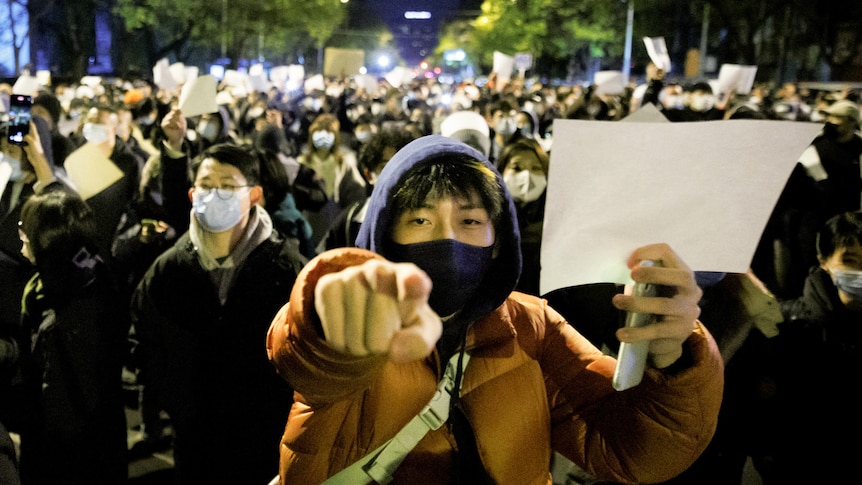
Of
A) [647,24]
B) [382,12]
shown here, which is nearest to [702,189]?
[647,24]

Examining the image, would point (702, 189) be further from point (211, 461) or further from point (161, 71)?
point (161, 71)

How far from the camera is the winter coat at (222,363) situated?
10.5ft

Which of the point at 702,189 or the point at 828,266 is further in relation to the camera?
the point at 828,266

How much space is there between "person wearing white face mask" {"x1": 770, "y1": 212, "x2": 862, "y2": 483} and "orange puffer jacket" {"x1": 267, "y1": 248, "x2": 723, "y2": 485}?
1.63m

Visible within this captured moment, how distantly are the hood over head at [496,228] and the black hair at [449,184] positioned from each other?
11 mm

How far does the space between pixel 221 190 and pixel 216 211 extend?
12 centimetres

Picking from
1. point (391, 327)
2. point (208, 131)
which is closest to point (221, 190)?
point (391, 327)

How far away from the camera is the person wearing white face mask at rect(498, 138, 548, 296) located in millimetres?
3887

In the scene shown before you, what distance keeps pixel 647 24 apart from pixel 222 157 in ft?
155

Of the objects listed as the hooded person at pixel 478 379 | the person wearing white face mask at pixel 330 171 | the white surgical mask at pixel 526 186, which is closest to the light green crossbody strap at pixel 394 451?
the hooded person at pixel 478 379

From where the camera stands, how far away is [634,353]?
56.6 inches

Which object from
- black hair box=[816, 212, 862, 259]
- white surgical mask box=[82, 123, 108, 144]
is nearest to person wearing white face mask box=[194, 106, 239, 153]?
white surgical mask box=[82, 123, 108, 144]

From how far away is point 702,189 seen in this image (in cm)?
138

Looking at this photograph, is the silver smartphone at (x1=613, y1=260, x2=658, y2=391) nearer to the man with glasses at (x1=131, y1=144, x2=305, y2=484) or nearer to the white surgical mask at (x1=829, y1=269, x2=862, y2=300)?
the man with glasses at (x1=131, y1=144, x2=305, y2=484)
